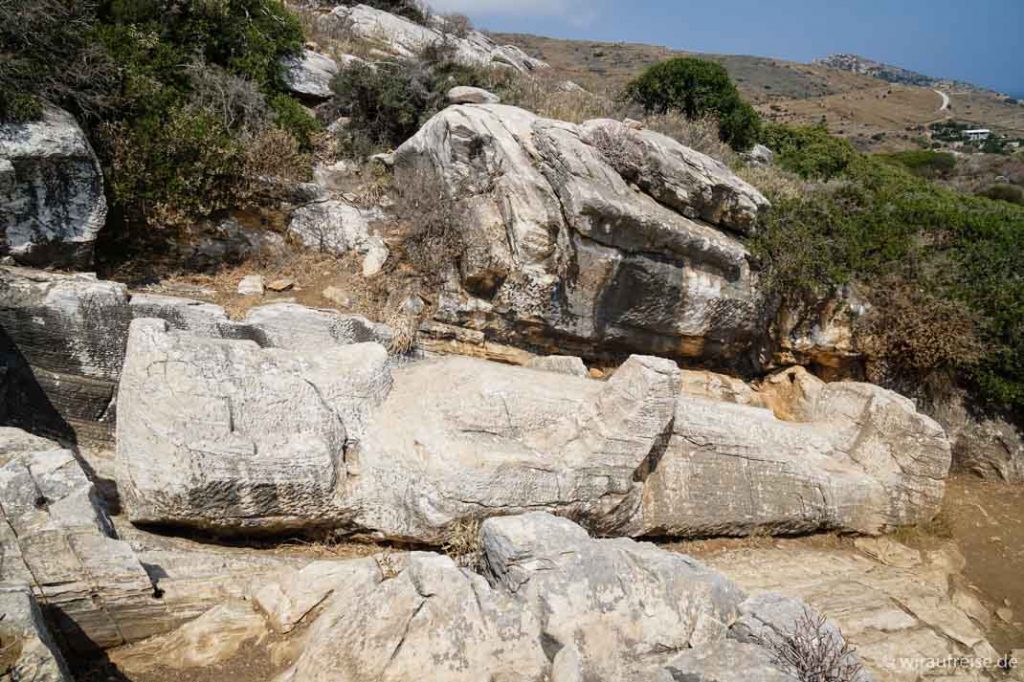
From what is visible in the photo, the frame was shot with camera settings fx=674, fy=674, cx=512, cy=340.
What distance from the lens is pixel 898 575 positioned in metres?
6.92

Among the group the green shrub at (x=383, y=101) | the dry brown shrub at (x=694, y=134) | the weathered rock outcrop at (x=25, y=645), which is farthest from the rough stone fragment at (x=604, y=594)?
the dry brown shrub at (x=694, y=134)

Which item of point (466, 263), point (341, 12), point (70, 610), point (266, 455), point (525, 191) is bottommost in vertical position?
point (70, 610)

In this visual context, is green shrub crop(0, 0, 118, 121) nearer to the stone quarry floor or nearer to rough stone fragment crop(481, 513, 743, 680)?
the stone quarry floor

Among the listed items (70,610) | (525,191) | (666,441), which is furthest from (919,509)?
(70,610)

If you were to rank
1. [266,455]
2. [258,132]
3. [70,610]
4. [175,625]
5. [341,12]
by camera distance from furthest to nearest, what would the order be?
[341,12]
[258,132]
[266,455]
[175,625]
[70,610]

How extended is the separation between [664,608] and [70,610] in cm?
387

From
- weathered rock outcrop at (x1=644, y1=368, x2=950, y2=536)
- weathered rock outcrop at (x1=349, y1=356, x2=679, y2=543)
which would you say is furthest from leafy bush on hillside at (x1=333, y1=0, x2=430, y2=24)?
weathered rock outcrop at (x1=644, y1=368, x2=950, y2=536)

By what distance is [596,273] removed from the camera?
28.0 ft

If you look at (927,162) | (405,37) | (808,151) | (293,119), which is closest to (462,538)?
(293,119)

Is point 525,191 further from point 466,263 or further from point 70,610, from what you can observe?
point 70,610

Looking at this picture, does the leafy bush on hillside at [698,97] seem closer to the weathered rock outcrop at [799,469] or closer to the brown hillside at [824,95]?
the weathered rock outcrop at [799,469]

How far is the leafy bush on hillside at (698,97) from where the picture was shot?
52.4ft

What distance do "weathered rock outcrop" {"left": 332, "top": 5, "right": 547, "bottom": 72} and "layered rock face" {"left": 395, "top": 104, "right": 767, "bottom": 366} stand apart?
6841 mm

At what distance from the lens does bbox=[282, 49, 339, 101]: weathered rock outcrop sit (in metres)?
12.5
